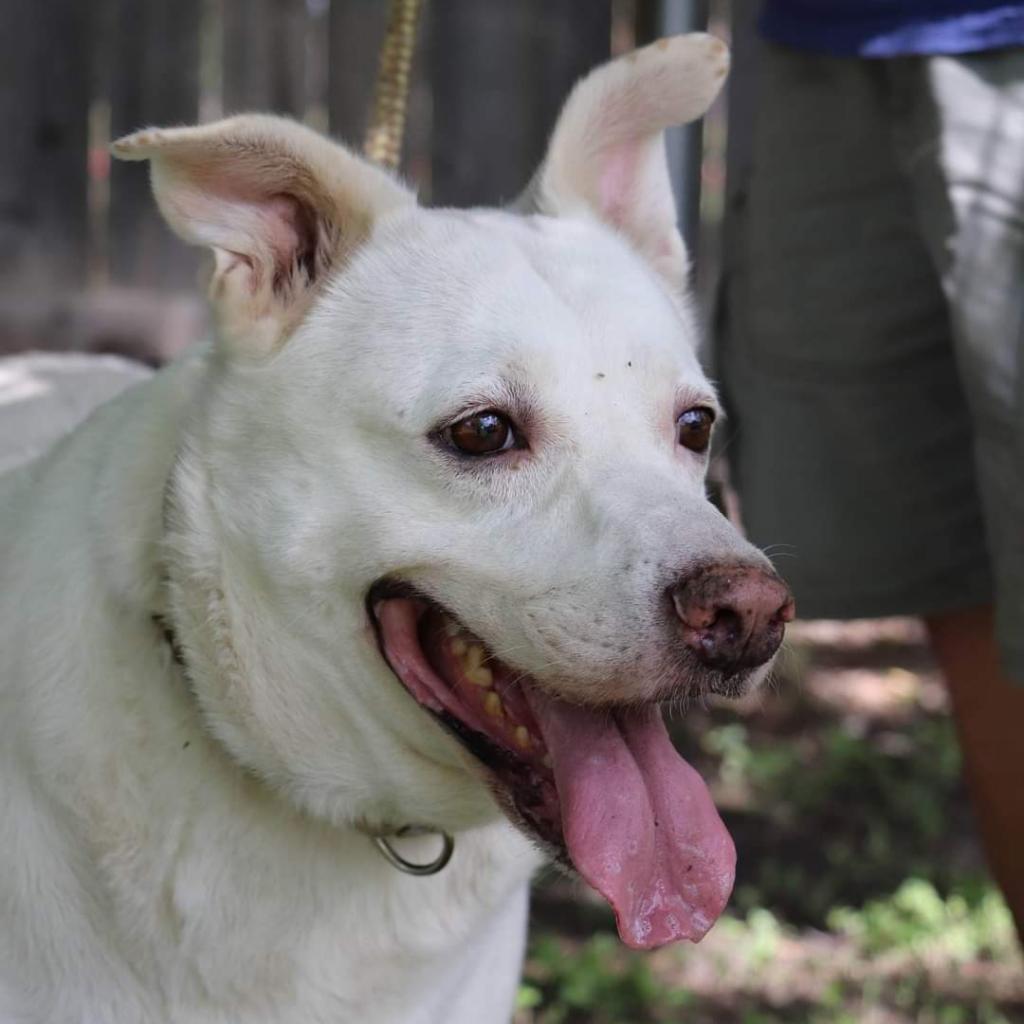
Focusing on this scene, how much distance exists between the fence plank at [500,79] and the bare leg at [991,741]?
2.48 m

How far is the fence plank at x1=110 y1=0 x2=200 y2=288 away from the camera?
5285mm

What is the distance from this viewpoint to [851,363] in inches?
129

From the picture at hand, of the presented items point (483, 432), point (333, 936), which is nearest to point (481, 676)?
point (483, 432)

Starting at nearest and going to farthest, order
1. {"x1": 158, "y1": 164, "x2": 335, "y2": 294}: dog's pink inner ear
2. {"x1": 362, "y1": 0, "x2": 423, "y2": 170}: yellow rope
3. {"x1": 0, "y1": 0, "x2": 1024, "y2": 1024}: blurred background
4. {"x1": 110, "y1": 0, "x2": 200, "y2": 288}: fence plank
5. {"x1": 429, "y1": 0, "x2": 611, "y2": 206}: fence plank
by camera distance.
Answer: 1. {"x1": 158, "y1": 164, "x2": 335, "y2": 294}: dog's pink inner ear
2. {"x1": 362, "y1": 0, "x2": 423, "y2": 170}: yellow rope
3. {"x1": 0, "y1": 0, "x2": 1024, "y2": 1024}: blurred background
4. {"x1": 429, "y1": 0, "x2": 611, "y2": 206}: fence plank
5. {"x1": 110, "y1": 0, "x2": 200, "y2": 288}: fence plank

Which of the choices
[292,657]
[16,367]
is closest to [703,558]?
[292,657]

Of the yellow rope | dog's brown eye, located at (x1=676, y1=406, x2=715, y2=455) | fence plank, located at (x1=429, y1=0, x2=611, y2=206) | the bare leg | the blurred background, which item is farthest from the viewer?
fence plank, located at (x1=429, y1=0, x2=611, y2=206)

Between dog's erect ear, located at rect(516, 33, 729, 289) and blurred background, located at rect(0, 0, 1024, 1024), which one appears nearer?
dog's erect ear, located at rect(516, 33, 729, 289)

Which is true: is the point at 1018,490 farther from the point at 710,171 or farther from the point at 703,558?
the point at 710,171

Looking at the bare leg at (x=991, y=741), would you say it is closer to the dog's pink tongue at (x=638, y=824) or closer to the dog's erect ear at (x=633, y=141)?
the dog's erect ear at (x=633, y=141)

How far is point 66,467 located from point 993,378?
1624 millimetres

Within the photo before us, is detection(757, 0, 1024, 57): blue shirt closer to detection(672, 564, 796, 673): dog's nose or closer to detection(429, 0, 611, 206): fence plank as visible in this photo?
detection(672, 564, 796, 673): dog's nose

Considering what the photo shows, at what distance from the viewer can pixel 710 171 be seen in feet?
19.4

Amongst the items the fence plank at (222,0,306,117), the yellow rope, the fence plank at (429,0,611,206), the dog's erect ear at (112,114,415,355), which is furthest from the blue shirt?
the fence plank at (222,0,306,117)

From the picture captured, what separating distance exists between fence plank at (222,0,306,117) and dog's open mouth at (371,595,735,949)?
11.8ft
